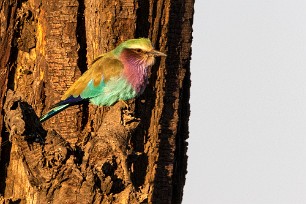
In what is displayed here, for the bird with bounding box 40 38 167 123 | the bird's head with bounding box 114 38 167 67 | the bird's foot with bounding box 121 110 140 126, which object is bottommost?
the bird's foot with bounding box 121 110 140 126

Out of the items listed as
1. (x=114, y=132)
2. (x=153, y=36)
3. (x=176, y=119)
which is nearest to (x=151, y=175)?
(x=176, y=119)

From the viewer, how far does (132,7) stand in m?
7.70

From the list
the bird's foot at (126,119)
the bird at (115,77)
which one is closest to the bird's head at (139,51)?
the bird at (115,77)

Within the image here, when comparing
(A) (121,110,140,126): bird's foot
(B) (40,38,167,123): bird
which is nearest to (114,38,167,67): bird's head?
(B) (40,38,167,123): bird

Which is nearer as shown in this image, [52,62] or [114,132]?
[114,132]

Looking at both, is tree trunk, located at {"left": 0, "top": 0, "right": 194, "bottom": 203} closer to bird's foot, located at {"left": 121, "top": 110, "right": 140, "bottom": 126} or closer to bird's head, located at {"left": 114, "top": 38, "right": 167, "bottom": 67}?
bird's head, located at {"left": 114, "top": 38, "right": 167, "bottom": 67}

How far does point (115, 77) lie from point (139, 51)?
1.72ft

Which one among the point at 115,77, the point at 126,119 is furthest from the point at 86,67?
the point at 126,119

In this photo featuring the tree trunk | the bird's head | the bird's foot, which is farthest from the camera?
the bird's head

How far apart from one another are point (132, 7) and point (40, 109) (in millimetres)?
950

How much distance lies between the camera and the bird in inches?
309

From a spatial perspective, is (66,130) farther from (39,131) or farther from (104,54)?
(39,131)

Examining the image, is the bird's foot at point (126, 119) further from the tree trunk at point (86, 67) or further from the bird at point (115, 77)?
the bird at point (115, 77)

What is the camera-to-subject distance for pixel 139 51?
8117 mm
